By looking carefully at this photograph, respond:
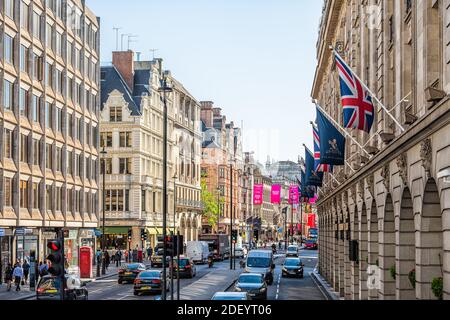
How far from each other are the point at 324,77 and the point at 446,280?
62.3 m

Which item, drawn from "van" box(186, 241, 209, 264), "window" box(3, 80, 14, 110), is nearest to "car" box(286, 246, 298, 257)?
"van" box(186, 241, 209, 264)

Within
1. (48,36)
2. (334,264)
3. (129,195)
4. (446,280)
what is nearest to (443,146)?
(446,280)

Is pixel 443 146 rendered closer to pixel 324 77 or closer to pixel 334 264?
pixel 334 264

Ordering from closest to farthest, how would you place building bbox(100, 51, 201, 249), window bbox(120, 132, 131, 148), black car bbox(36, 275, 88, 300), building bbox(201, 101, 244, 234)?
1. black car bbox(36, 275, 88, 300)
2. building bbox(100, 51, 201, 249)
3. window bbox(120, 132, 131, 148)
4. building bbox(201, 101, 244, 234)

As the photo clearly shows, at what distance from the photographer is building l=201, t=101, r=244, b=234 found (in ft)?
555

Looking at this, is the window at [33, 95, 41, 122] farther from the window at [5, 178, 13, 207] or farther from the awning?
the awning

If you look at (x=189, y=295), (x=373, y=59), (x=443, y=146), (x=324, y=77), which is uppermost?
(x=324, y=77)

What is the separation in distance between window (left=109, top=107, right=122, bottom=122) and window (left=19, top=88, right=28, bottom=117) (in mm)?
45606

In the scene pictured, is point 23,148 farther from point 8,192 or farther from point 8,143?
point 8,192

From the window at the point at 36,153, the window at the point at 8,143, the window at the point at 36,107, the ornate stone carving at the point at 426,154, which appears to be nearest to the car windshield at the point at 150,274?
the window at the point at 8,143

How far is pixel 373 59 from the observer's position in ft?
116

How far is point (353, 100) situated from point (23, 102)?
45.4 metres

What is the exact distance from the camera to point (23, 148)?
6481 cm

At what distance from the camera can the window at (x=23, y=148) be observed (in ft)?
211
